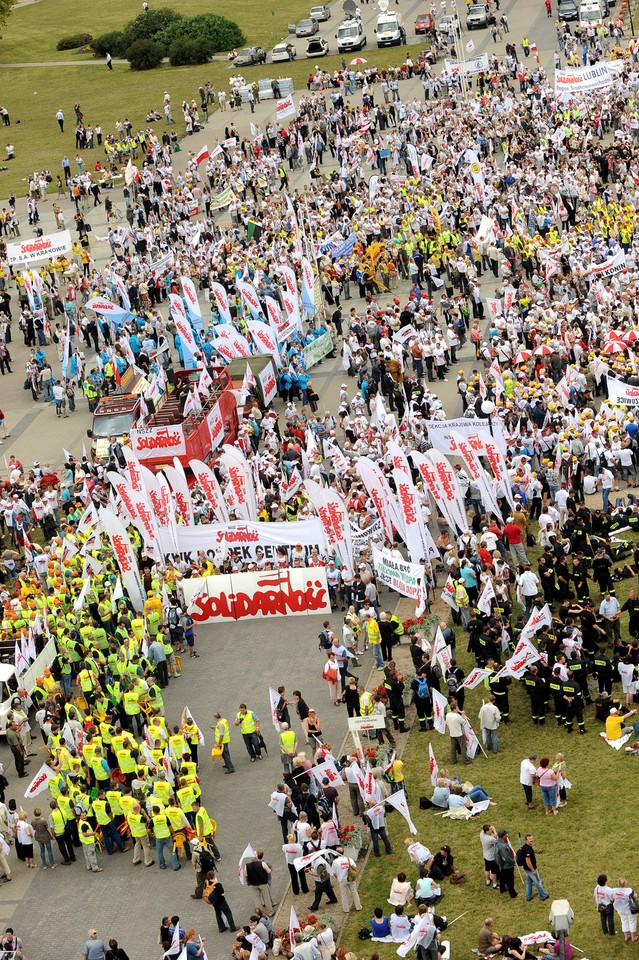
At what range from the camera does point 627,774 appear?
25.4 metres

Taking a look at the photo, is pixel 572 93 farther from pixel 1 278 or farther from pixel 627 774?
pixel 627 774

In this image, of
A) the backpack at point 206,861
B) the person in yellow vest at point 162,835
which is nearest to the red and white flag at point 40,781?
the person in yellow vest at point 162,835

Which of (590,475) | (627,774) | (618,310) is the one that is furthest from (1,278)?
(627,774)

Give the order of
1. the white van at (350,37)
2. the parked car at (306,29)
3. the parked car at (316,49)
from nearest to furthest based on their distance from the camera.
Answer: the white van at (350,37) → the parked car at (316,49) → the parked car at (306,29)

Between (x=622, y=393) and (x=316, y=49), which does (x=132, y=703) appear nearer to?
(x=622, y=393)

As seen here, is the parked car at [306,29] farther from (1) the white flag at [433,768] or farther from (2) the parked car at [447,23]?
(1) the white flag at [433,768]

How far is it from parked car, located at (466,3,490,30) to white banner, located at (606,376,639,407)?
161 ft

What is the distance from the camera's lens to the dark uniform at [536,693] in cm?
2741

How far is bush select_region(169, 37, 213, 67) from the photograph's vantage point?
285ft

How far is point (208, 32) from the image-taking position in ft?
291

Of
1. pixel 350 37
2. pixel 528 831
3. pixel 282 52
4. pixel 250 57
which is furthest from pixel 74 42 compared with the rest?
pixel 528 831

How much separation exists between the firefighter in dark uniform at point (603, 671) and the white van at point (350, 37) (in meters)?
59.8

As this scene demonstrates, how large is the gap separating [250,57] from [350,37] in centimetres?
532

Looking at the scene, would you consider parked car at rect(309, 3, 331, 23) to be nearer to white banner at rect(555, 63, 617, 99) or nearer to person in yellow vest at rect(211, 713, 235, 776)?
white banner at rect(555, 63, 617, 99)
